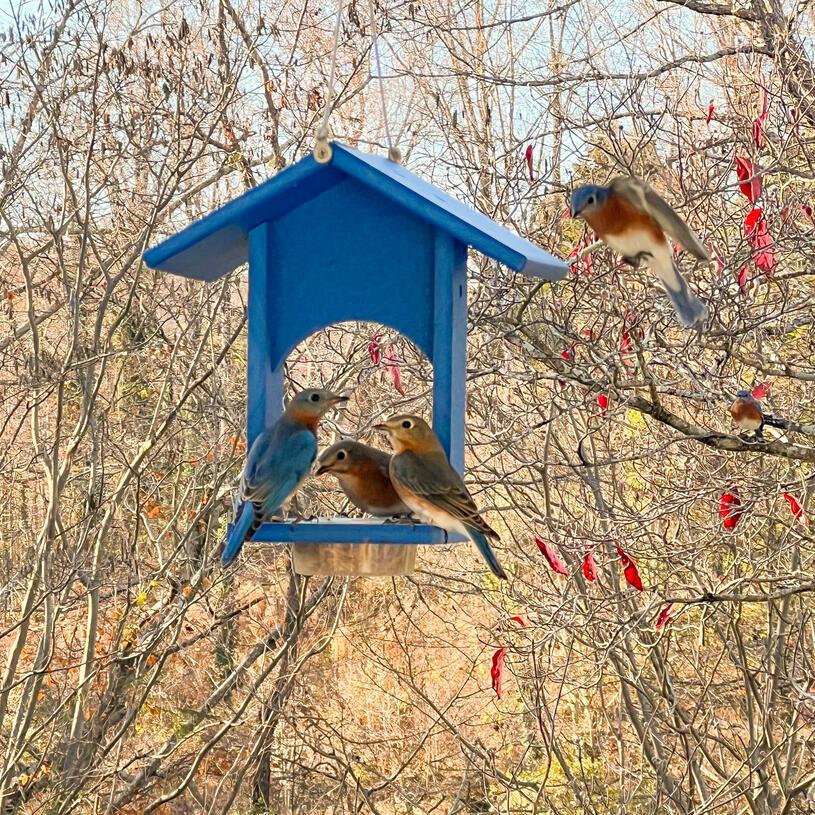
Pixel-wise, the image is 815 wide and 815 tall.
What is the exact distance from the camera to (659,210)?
3.21 meters

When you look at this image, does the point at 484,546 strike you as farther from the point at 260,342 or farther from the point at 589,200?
the point at 589,200

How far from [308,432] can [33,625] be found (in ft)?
19.8

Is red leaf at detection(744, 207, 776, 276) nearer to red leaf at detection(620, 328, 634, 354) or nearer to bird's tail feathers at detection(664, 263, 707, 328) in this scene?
red leaf at detection(620, 328, 634, 354)

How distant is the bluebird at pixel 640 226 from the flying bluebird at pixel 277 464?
861 millimetres

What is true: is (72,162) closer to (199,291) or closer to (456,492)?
(199,291)

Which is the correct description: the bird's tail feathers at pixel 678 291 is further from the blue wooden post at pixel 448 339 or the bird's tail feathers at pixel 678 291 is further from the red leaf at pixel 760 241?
the red leaf at pixel 760 241

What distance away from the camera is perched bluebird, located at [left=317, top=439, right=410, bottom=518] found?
312 centimetres

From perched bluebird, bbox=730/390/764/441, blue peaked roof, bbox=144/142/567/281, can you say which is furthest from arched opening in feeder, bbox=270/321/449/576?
perched bluebird, bbox=730/390/764/441

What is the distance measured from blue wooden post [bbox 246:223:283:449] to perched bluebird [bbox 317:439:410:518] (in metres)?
0.19

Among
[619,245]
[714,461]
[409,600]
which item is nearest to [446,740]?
[409,600]

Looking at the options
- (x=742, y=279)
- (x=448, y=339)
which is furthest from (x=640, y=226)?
(x=742, y=279)

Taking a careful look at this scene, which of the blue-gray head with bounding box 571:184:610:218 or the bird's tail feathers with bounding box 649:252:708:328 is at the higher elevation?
the blue-gray head with bounding box 571:184:610:218

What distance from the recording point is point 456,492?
2902mm

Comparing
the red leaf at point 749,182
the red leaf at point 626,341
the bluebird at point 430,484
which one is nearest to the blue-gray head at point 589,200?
the bluebird at point 430,484
